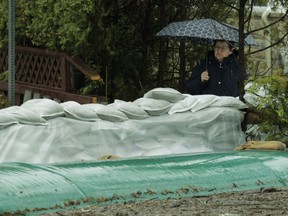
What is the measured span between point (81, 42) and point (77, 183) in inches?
237

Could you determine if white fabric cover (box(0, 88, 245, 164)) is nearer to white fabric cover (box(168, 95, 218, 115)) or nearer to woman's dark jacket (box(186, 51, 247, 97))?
white fabric cover (box(168, 95, 218, 115))

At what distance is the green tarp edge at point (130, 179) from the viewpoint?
216 inches

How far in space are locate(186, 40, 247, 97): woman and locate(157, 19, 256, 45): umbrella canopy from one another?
269mm

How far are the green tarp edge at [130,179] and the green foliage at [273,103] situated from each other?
1620 mm

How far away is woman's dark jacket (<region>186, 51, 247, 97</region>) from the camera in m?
10.5

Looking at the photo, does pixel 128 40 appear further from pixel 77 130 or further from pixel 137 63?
pixel 77 130

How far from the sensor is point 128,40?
1302cm

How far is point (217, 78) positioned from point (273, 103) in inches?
71.2

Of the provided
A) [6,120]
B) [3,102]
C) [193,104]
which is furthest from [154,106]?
[3,102]

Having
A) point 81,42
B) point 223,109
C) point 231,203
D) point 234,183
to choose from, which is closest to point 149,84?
point 81,42

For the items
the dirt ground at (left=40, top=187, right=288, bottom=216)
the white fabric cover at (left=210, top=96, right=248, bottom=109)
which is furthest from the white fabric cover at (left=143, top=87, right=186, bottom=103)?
the dirt ground at (left=40, top=187, right=288, bottom=216)

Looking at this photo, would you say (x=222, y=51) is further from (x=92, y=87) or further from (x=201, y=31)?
(x=92, y=87)

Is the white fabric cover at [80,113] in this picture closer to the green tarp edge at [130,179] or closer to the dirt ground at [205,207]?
the green tarp edge at [130,179]

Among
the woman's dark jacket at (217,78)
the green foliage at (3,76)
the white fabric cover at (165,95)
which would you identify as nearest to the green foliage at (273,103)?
the white fabric cover at (165,95)
